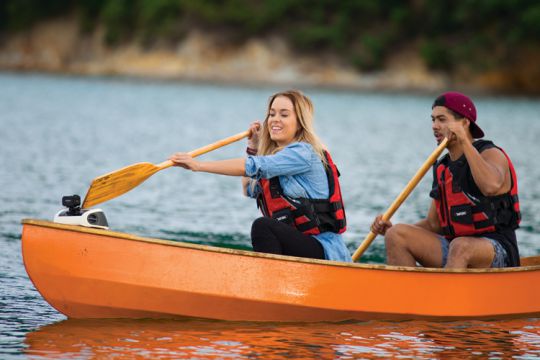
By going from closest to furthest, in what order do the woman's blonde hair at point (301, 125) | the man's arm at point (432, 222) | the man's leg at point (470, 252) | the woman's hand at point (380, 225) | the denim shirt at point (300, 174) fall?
the denim shirt at point (300, 174) < the woman's blonde hair at point (301, 125) < the man's leg at point (470, 252) < the man's arm at point (432, 222) < the woman's hand at point (380, 225)

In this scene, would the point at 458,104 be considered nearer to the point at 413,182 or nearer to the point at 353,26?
the point at 413,182

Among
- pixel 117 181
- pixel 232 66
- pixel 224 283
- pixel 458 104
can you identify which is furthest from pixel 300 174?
pixel 232 66

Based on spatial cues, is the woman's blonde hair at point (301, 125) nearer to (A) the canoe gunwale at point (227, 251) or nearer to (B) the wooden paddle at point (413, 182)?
(A) the canoe gunwale at point (227, 251)

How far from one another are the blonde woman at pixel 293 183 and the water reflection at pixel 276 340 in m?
0.51

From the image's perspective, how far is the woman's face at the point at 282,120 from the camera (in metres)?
6.65

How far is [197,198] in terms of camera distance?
580 inches

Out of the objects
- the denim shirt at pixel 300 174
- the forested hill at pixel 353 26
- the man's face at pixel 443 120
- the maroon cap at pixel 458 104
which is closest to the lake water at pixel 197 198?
the denim shirt at pixel 300 174

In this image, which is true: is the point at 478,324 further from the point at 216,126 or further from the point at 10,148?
the point at 216,126

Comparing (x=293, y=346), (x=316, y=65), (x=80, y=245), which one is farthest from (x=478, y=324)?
(x=316, y=65)

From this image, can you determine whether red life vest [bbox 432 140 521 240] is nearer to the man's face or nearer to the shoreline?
the man's face

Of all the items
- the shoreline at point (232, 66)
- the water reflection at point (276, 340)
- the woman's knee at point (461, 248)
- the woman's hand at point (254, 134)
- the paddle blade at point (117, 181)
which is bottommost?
the water reflection at point (276, 340)

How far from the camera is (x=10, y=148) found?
20422 mm

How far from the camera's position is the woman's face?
21.8ft

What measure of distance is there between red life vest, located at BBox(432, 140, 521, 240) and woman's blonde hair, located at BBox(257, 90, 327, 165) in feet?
2.82
